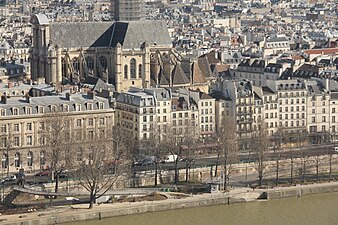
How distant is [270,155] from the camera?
56594 mm

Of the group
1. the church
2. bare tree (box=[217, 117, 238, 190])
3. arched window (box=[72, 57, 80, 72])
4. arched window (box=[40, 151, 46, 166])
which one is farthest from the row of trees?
arched window (box=[72, 57, 80, 72])

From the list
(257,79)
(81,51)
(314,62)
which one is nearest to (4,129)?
(81,51)

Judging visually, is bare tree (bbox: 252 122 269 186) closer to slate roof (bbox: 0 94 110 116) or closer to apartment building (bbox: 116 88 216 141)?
apartment building (bbox: 116 88 216 141)

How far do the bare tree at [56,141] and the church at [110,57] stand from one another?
15912 millimetres

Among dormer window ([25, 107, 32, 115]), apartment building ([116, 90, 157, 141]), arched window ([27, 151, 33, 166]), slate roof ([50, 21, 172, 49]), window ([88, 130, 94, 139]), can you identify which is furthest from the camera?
slate roof ([50, 21, 172, 49])

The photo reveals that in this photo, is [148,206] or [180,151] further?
[180,151]

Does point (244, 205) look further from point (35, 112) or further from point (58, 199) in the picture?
point (35, 112)

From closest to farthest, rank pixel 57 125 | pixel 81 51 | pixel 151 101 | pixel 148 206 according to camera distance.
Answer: pixel 148 206 → pixel 57 125 → pixel 151 101 → pixel 81 51

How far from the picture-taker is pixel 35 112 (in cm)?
5519

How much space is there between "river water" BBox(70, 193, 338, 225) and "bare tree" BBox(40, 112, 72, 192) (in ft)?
17.1

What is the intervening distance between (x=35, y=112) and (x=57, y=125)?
1924mm

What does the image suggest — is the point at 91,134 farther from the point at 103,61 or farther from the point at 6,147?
the point at 103,61

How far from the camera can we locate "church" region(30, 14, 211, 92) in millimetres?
71438

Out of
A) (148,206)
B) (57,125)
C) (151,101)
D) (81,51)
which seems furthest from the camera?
(81,51)
